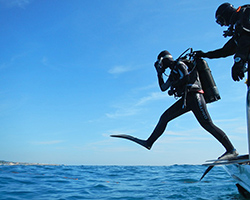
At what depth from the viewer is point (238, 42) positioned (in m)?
3.54

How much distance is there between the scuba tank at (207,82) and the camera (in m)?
4.52

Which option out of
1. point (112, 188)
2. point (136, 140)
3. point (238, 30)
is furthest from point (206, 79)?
point (112, 188)

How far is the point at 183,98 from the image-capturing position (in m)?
4.46

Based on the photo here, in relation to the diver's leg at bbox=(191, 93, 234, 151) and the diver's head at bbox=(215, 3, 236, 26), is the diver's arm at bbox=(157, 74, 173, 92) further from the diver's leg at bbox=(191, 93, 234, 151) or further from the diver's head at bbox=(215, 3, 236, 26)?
the diver's head at bbox=(215, 3, 236, 26)

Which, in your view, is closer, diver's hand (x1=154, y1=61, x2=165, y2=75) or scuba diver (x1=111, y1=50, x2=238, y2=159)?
scuba diver (x1=111, y1=50, x2=238, y2=159)

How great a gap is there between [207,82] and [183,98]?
1.95 ft

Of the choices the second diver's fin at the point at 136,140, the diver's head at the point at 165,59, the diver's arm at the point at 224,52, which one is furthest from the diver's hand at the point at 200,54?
the second diver's fin at the point at 136,140

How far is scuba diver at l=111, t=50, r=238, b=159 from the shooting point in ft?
13.6

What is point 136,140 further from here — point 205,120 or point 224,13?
point 224,13

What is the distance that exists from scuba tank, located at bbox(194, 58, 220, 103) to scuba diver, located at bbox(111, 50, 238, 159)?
0.15 meters

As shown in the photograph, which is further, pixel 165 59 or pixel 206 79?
pixel 165 59

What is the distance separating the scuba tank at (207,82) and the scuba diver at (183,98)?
0.50 feet

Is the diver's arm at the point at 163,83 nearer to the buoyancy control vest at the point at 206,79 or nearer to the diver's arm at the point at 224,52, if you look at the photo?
the buoyancy control vest at the point at 206,79

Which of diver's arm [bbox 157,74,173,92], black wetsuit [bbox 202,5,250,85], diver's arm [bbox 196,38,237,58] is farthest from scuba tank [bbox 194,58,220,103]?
black wetsuit [bbox 202,5,250,85]
